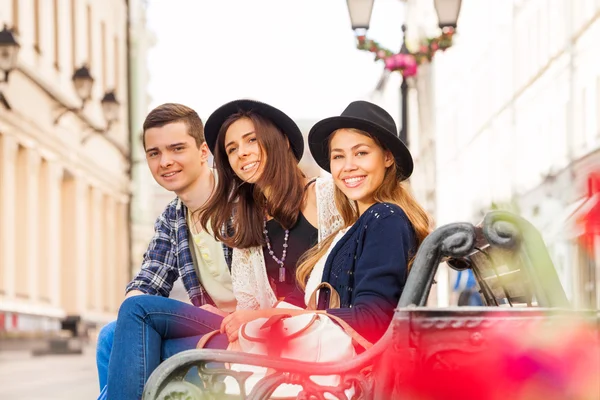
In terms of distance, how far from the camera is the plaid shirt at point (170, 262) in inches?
180

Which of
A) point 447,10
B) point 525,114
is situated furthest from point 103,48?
point 447,10

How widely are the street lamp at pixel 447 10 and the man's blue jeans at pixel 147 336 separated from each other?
8.46 m

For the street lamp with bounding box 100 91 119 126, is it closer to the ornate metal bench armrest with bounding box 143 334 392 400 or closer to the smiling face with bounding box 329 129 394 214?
the smiling face with bounding box 329 129 394 214

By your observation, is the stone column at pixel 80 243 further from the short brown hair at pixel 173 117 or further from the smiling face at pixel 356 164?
the smiling face at pixel 356 164

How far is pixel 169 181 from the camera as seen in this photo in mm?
4707

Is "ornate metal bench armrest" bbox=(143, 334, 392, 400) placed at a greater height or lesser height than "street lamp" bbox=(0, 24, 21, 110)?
lesser

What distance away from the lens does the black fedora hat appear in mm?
3679

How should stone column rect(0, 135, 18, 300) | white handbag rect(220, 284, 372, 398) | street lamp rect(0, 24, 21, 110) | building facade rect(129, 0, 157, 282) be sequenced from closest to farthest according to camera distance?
white handbag rect(220, 284, 372, 398), street lamp rect(0, 24, 21, 110), stone column rect(0, 135, 18, 300), building facade rect(129, 0, 157, 282)

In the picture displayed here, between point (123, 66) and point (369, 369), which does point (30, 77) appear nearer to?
point (123, 66)

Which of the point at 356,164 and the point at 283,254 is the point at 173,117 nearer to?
the point at 283,254

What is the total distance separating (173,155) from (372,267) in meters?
1.61

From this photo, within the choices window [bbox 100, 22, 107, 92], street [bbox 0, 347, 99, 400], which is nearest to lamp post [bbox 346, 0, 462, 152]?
street [bbox 0, 347, 99, 400]

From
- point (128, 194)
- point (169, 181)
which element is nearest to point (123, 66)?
point (128, 194)

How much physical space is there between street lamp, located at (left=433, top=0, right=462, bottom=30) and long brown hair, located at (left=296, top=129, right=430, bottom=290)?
8086 mm
